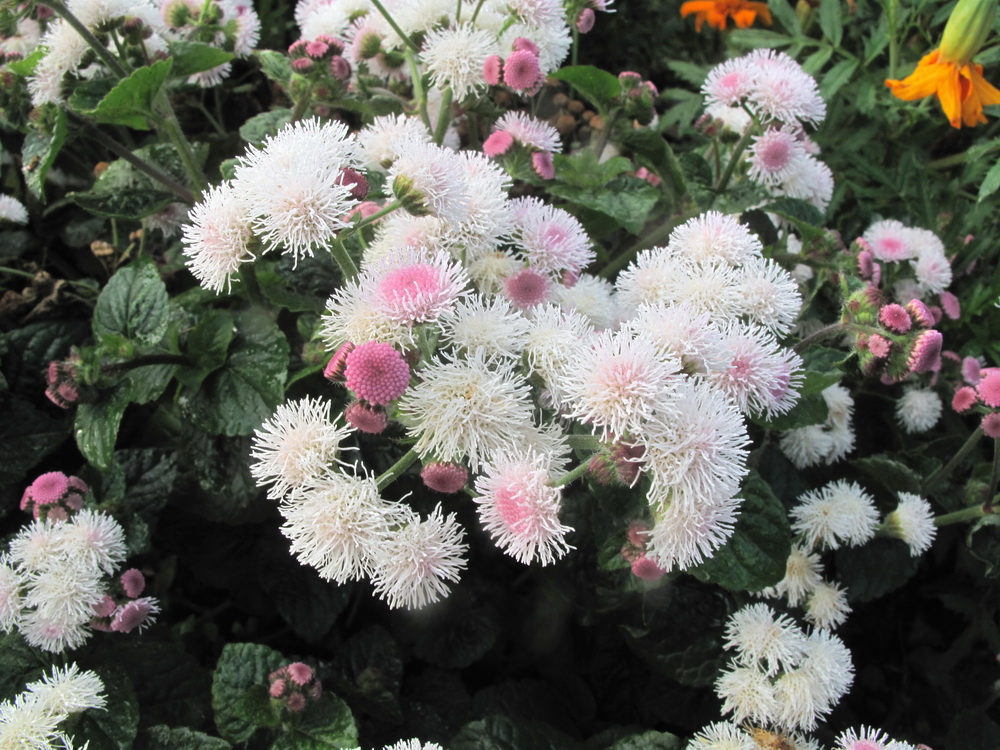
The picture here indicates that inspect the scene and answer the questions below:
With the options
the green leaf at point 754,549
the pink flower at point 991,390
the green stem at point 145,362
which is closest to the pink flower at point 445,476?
the green leaf at point 754,549

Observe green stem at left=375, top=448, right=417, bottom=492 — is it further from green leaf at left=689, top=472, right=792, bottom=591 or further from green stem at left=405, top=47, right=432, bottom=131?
green stem at left=405, top=47, right=432, bottom=131

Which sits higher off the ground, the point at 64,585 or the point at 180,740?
the point at 64,585

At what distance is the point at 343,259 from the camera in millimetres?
1270

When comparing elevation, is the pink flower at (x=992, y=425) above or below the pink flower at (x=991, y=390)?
below

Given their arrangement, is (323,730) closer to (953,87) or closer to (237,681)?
(237,681)

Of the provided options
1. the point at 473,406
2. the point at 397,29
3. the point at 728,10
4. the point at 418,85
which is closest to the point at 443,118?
the point at 418,85

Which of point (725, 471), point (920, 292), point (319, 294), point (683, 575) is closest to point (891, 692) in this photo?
point (683, 575)

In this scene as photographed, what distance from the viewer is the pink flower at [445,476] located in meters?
1.12

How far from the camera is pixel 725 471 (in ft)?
3.56

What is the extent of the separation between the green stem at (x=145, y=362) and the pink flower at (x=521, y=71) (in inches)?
33.0

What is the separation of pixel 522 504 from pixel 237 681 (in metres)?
0.74

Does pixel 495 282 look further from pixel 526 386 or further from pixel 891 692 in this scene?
pixel 891 692

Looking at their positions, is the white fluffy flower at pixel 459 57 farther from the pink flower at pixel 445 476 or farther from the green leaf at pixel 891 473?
the green leaf at pixel 891 473

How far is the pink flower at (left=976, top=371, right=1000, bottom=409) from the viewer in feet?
4.87
